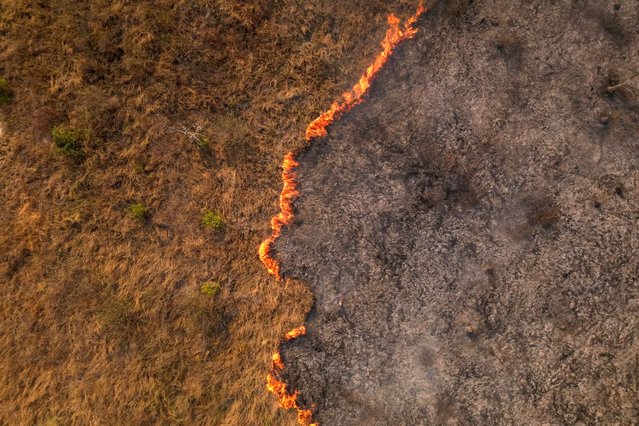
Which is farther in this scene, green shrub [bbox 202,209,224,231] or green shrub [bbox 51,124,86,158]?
green shrub [bbox 202,209,224,231]

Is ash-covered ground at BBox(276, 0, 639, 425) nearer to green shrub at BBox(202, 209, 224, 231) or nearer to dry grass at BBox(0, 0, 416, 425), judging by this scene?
dry grass at BBox(0, 0, 416, 425)

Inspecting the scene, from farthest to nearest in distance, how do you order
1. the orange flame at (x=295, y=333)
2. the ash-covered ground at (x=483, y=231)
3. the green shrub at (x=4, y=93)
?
the orange flame at (x=295, y=333)
the green shrub at (x=4, y=93)
the ash-covered ground at (x=483, y=231)

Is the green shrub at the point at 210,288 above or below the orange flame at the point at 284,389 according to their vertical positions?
above

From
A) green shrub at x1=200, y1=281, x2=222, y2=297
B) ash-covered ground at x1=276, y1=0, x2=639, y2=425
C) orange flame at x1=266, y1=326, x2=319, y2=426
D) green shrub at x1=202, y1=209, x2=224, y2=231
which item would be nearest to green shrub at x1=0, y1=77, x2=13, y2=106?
green shrub at x1=202, y1=209, x2=224, y2=231

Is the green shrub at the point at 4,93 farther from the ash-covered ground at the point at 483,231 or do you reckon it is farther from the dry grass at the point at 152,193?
the ash-covered ground at the point at 483,231

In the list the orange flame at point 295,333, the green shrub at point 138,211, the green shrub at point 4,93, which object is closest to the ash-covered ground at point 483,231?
the orange flame at point 295,333

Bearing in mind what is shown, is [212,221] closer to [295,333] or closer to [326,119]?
[295,333]

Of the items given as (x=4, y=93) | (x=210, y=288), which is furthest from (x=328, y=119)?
(x=4, y=93)
